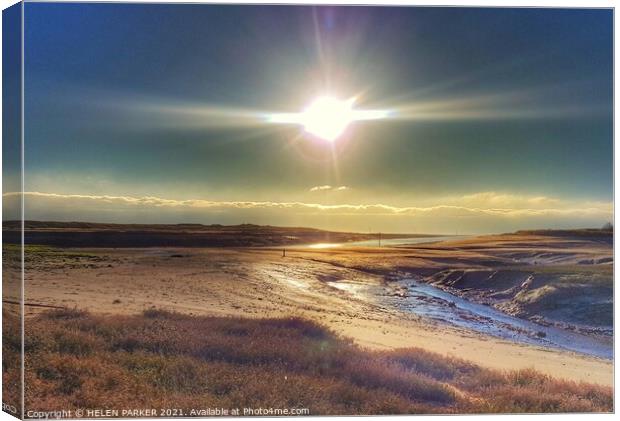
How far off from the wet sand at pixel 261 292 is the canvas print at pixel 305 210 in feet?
0.10

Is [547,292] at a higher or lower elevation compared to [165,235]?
lower

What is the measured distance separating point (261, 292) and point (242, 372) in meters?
1.16

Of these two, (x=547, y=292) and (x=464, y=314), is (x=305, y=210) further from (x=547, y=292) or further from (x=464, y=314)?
(x=547, y=292)

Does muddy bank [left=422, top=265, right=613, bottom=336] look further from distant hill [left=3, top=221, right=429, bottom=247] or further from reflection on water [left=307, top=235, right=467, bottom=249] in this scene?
distant hill [left=3, top=221, right=429, bottom=247]

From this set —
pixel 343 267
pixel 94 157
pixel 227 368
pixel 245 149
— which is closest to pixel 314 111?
pixel 245 149

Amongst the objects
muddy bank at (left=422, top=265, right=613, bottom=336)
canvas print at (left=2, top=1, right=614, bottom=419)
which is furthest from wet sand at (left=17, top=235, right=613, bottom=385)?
muddy bank at (left=422, top=265, right=613, bottom=336)

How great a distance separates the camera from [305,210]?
7.84 meters

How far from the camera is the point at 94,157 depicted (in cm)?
749

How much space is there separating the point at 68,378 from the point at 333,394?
3.52 m

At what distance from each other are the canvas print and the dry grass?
0.10 feet

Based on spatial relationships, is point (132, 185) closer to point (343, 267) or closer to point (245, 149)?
point (245, 149)

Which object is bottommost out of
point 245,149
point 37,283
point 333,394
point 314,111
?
point 333,394

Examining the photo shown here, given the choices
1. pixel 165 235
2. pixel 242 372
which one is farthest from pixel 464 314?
pixel 165 235

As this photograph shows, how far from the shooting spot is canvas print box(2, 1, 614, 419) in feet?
24.0
